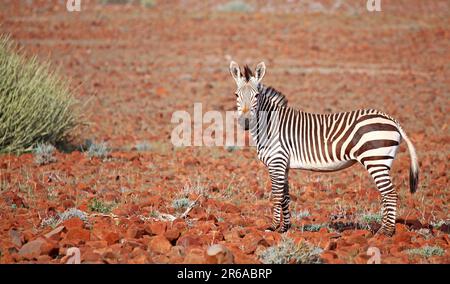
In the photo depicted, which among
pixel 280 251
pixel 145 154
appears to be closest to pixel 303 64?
pixel 145 154

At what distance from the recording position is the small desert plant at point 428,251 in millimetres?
6680

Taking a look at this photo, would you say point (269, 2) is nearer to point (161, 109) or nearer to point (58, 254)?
point (161, 109)

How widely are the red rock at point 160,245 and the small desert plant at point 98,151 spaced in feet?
20.5

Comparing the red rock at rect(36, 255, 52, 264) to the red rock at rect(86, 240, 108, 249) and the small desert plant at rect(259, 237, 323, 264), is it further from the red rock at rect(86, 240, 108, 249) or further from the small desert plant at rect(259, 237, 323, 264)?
the small desert plant at rect(259, 237, 323, 264)

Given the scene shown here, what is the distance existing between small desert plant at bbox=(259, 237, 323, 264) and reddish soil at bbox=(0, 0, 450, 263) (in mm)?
179

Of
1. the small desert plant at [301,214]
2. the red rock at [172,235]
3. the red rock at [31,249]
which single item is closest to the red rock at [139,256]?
the red rock at [172,235]

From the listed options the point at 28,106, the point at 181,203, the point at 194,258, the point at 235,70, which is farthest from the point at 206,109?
the point at 194,258

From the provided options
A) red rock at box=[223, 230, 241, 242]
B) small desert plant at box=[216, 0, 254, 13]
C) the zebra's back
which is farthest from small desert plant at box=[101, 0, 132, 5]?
red rock at box=[223, 230, 241, 242]

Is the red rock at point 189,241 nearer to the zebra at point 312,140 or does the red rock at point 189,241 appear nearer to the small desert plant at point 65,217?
the zebra at point 312,140

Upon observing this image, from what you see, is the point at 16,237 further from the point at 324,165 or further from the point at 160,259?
the point at 324,165

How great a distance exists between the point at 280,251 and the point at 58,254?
2.12m

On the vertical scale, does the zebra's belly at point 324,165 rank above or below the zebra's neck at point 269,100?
below

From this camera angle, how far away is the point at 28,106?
12383mm

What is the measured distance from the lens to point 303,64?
87.0 ft
